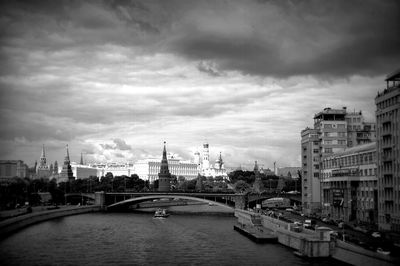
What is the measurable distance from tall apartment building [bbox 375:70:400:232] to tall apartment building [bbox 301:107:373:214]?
36.7 meters

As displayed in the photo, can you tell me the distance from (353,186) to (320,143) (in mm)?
26085

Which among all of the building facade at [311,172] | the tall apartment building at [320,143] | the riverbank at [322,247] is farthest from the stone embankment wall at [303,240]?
the tall apartment building at [320,143]

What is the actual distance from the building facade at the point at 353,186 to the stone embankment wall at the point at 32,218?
193 ft

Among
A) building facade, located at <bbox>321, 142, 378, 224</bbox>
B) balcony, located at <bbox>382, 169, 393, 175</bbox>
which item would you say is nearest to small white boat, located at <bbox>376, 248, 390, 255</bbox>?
balcony, located at <bbox>382, 169, 393, 175</bbox>

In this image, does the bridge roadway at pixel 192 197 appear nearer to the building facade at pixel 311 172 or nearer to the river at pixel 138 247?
the building facade at pixel 311 172

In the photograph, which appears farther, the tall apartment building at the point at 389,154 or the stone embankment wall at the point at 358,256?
the tall apartment building at the point at 389,154

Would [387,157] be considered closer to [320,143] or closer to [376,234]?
[376,234]

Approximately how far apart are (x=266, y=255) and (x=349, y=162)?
38.8 m

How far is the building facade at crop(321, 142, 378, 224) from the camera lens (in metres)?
95.2

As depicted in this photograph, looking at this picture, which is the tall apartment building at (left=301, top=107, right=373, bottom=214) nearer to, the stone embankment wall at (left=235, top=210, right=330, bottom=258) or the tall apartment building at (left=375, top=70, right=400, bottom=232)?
the stone embankment wall at (left=235, top=210, right=330, bottom=258)

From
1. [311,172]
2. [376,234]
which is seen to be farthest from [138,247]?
[311,172]

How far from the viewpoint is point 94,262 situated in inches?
2783

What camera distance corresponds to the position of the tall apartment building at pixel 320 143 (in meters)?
125

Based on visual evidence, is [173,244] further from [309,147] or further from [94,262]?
[309,147]
